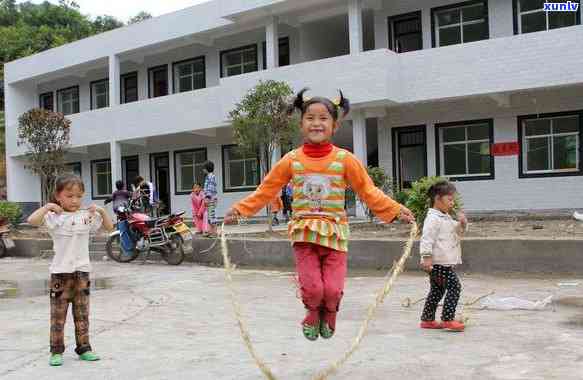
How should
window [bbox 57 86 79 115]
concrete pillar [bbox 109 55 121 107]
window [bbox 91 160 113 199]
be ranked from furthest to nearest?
window [bbox 57 86 79 115] < window [bbox 91 160 113 199] < concrete pillar [bbox 109 55 121 107]

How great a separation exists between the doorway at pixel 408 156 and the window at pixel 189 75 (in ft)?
27.5

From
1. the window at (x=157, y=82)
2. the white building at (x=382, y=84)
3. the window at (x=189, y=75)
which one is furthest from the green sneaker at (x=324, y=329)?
the window at (x=157, y=82)

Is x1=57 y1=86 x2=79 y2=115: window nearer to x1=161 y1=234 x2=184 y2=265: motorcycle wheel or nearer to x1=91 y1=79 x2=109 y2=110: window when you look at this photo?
x1=91 y1=79 x2=109 y2=110: window

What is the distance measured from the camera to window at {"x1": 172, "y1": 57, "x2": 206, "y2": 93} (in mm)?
23422

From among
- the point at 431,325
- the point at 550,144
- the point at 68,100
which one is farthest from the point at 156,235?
the point at 68,100

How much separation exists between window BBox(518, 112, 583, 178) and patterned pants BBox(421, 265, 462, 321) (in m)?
11.8

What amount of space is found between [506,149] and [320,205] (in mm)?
13762

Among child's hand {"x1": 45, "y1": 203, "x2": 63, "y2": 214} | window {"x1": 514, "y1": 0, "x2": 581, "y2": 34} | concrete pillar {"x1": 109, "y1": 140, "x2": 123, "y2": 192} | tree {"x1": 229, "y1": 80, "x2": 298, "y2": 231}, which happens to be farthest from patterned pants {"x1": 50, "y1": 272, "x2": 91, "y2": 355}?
concrete pillar {"x1": 109, "y1": 140, "x2": 123, "y2": 192}

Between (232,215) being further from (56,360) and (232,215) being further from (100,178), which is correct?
(100,178)

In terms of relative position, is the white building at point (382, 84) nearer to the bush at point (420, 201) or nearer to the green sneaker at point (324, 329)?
the bush at point (420, 201)

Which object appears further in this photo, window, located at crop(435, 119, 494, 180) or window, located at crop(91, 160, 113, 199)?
window, located at crop(91, 160, 113, 199)

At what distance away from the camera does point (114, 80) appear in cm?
2383

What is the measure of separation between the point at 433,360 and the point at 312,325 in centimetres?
101

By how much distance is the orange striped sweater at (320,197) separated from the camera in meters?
4.08
